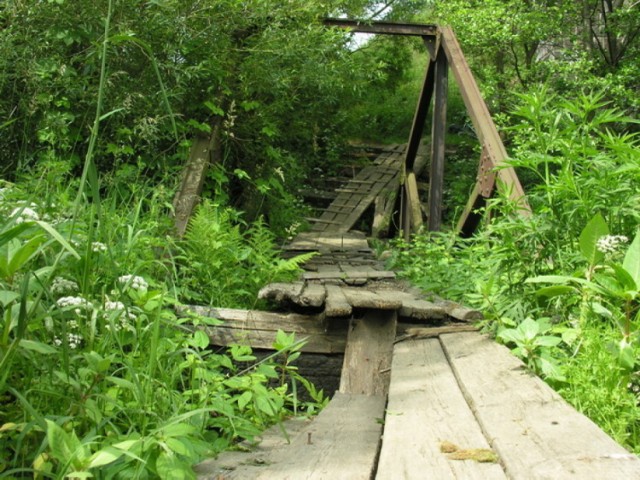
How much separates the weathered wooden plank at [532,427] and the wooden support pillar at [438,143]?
4.05 metres

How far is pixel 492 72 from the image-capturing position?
9.77 m

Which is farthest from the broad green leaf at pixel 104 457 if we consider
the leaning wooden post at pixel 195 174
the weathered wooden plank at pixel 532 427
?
the leaning wooden post at pixel 195 174

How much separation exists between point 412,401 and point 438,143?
194 inches

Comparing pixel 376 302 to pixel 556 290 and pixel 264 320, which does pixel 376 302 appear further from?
pixel 556 290

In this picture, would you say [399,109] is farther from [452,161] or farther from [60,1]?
[60,1]

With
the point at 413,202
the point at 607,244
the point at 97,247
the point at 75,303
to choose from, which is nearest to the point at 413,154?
the point at 413,202

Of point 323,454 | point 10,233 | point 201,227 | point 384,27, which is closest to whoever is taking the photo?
point 10,233

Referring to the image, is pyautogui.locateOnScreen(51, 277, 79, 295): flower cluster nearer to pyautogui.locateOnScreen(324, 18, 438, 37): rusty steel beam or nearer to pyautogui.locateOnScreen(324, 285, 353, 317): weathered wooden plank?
pyautogui.locateOnScreen(324, 285, 353, 317): weathered wooden plank

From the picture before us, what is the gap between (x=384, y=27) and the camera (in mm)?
7367

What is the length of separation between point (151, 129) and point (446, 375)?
9.74ft

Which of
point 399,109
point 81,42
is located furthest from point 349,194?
point 81,42

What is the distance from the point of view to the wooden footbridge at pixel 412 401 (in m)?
1.60

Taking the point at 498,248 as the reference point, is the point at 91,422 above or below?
below

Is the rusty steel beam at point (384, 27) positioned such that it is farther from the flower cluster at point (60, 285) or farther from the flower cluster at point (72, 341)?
the flower cluster at point (72, 341)
